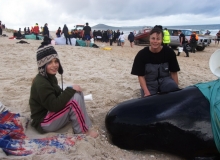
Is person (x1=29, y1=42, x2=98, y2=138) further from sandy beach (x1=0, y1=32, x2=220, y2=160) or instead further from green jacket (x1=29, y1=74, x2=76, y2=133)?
sandy beach (x1=0, y1=32, x2=220, y2=160)

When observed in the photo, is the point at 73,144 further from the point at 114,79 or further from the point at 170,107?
the point at 114,79

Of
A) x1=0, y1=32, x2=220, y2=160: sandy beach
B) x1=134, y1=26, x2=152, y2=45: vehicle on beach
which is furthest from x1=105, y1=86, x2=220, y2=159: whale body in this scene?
x1=134, y1=26, x2=152, y2=45: vehicle on beach

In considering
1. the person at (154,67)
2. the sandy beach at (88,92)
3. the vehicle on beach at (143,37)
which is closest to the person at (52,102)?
the sandy beach at (88,92)

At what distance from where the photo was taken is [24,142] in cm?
295

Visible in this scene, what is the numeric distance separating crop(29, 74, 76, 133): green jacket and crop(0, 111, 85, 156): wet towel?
11.1 inches

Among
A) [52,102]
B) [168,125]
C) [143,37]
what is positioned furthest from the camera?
[143,37]

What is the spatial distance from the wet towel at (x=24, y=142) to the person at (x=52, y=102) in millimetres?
187

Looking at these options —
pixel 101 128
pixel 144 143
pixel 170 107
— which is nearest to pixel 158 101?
pixel 170 107

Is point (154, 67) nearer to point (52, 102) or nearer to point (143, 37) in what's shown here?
point (52, 102)

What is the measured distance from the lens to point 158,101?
3.09 meters

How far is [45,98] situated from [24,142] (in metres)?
0.57

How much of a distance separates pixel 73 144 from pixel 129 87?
287 centimetres

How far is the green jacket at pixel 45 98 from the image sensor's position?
121 inches

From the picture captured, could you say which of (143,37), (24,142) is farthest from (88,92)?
(143,37)
